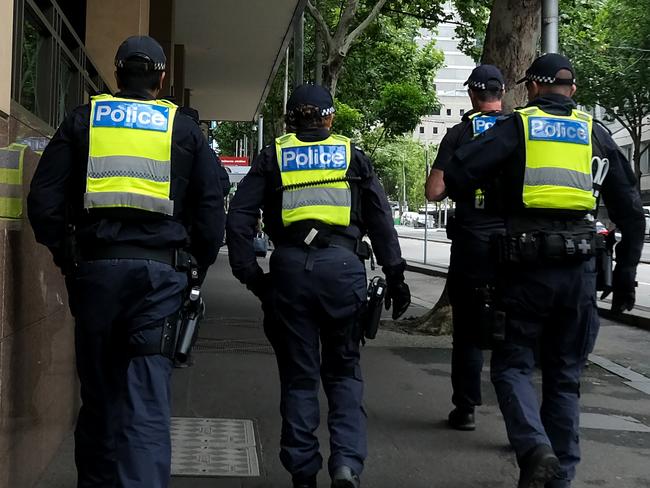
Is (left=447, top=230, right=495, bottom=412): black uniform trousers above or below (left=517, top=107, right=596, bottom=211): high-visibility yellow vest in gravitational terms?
below

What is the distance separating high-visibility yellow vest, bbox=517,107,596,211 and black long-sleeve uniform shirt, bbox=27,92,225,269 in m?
1.42

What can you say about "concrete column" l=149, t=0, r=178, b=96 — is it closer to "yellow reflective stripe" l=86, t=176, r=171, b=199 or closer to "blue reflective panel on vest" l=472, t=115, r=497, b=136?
"blue reflective panel on vest" l=472, t=115, r=497, b=136

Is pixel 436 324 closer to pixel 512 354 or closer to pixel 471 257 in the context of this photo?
pixel 471 257

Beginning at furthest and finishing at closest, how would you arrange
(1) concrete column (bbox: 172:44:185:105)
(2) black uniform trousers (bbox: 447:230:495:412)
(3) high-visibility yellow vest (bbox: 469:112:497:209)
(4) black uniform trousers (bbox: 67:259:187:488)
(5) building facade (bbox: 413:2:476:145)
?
(5) building facade (bbox: 413:2:476:145)
(1) concrete column (bbox: 172:44:185:105)
(3) high-visibility yellow vest (bbox: 469:112:497:209)
(2) black uniform trousers (bbox: 447:230:495:412)
(4) black uniform trousers (bbox: 67:259:187:488)

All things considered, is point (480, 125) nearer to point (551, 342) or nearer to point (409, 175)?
point (551, 342)

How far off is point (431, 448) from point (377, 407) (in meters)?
1.10

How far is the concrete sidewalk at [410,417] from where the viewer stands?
182 inches

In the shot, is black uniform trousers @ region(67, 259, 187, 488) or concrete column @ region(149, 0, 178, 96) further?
concrete column @ region(149, 0, 178, 96)

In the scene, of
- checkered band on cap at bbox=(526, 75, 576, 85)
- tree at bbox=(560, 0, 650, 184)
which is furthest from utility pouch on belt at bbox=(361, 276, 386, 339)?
Result: tree at bbox=(560, 0, 650, 184)

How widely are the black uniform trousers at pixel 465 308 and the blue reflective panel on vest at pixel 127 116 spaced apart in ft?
7.34

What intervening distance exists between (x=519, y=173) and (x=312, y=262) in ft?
3.30

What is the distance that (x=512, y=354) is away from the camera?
14.0 ft

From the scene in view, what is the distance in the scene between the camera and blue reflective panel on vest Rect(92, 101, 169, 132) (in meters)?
3.58

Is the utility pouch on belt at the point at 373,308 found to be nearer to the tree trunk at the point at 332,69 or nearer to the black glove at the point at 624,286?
the black glove at the point at 624,286
